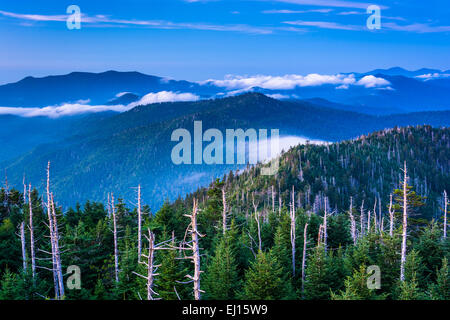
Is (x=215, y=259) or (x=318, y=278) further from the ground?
(x=215, y=259)

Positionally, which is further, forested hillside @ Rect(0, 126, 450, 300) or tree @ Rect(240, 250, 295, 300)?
forested hillside @ Rect(0, 126, 450, 300)

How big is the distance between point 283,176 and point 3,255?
15806cm

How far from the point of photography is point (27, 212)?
51.8 m

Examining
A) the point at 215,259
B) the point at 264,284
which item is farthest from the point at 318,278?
the point at 215,259

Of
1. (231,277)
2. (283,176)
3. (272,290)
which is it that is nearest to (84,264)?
(231,277)
